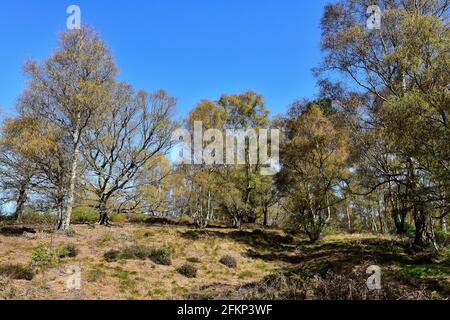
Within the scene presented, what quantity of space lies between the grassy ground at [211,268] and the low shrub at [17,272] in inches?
10.7

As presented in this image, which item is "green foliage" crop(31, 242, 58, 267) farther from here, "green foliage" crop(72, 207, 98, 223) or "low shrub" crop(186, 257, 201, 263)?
"green foliage" crop(72, 207, 98, 223)

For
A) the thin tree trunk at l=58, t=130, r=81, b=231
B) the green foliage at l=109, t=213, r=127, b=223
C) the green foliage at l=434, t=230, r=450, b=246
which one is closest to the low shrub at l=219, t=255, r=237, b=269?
the thin tree trunk at l=58, t=130, r=81, b=231

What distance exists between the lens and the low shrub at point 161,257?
642 inches

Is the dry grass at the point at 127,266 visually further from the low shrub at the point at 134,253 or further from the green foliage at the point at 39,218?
the green foliage at the point at 39,218

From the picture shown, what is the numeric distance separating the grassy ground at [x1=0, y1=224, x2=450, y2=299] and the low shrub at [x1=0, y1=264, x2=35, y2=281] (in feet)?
0.89

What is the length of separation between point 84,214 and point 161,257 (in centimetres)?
1511

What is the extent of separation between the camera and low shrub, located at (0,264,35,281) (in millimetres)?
11164

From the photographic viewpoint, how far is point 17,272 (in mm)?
11398

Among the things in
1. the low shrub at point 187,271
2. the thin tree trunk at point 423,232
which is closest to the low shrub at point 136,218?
the low shrub at point 187,271

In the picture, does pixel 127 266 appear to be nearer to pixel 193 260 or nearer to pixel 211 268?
pixel 193 260

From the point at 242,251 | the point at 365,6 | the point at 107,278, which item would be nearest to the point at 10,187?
the point at 107,278
